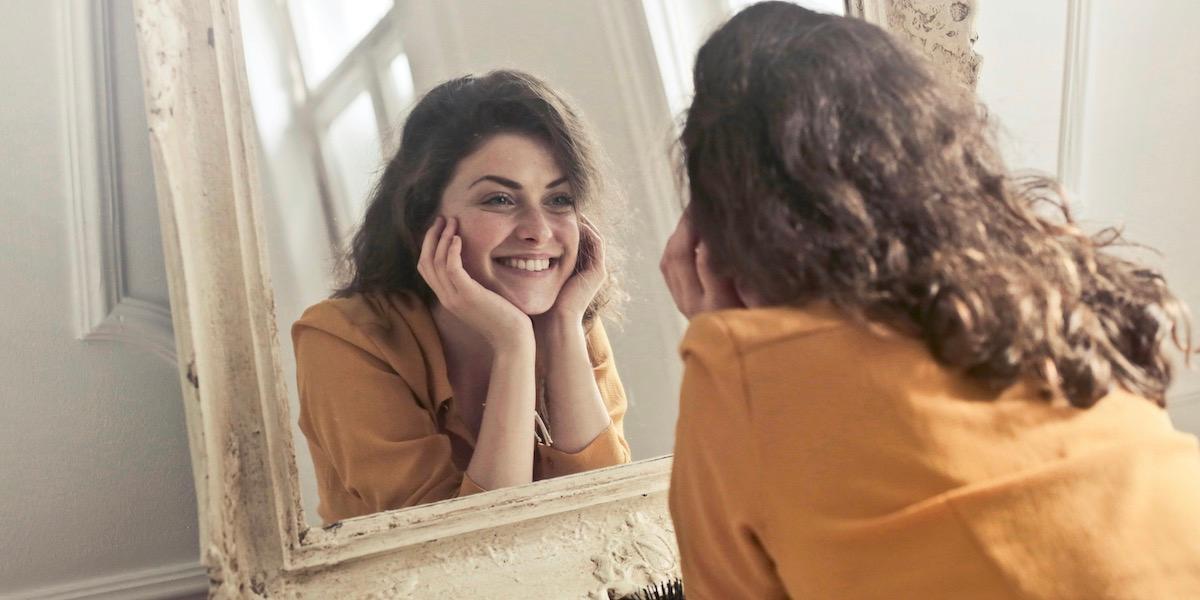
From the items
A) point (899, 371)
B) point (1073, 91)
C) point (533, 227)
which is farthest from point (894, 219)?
point (1073, 91)

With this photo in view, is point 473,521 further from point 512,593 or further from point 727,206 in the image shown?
point 727,206

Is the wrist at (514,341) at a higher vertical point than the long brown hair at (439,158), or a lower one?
lower

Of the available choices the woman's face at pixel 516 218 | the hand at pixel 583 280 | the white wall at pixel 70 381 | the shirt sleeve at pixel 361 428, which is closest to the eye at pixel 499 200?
the woman's face at pixel 516 218

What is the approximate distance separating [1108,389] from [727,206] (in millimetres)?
339

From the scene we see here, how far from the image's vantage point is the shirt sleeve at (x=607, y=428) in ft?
3.71

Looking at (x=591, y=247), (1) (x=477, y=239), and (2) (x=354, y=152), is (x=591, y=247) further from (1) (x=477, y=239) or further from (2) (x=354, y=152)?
(2) (x=354, y=152)

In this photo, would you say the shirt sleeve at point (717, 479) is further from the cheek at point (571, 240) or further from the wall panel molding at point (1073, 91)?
the wall panel molding at point (1073, 91)

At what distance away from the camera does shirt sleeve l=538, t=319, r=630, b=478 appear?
1.13 metres

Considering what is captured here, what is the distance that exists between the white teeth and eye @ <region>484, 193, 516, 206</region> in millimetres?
66

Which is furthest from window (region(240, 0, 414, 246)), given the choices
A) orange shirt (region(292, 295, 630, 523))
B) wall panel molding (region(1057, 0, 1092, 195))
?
wall panel molding (region(1057, 0, 1092, 195))

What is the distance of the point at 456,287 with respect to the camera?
106 cm

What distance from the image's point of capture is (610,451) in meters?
1.16

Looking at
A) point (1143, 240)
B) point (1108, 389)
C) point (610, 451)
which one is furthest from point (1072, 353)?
point (1143, 240)

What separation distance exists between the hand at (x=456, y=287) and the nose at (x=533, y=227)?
0.25ft
